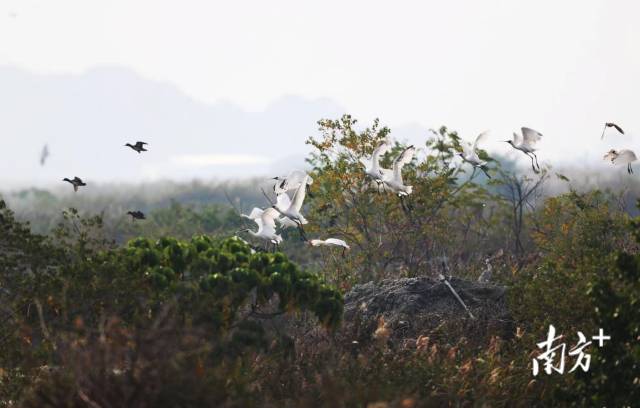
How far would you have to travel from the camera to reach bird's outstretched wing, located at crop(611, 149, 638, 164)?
14.3 metres

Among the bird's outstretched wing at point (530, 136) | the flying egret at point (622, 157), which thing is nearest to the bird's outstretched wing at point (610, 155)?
the flying egret at point (622, 157)

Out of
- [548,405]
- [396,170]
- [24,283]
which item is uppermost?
[396,170]

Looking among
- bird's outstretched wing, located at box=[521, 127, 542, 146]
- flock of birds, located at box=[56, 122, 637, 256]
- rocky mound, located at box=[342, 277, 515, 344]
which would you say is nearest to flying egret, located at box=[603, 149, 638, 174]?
flock of birds, located at box=[56, 122, 637, 256]

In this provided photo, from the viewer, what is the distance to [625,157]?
47.4ft

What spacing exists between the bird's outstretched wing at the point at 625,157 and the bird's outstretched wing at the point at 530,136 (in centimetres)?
128

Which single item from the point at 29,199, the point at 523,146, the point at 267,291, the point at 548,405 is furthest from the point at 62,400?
the point at 29,199

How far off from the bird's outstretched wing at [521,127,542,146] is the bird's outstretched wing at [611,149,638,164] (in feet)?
4.19

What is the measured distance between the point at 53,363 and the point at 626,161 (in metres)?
9.23

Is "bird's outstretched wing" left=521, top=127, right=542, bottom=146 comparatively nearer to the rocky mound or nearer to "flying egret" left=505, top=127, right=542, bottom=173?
"flying egret" left=505, top=127, right=542, bottom=173

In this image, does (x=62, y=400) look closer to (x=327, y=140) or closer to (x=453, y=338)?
(x=453, y=338)

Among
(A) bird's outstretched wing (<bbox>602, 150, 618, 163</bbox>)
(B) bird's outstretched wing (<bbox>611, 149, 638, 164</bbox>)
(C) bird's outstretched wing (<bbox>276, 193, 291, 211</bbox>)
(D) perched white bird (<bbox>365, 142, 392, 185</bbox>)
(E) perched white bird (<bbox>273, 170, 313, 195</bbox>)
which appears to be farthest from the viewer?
(A) bird's outstretched wing (<bbox>602, 150, 618, 163</bbox>)

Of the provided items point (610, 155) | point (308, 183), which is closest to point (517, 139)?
point (610, 155)

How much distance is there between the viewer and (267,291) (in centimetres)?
1004

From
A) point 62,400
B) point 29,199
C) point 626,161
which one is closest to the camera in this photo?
point 62,400
